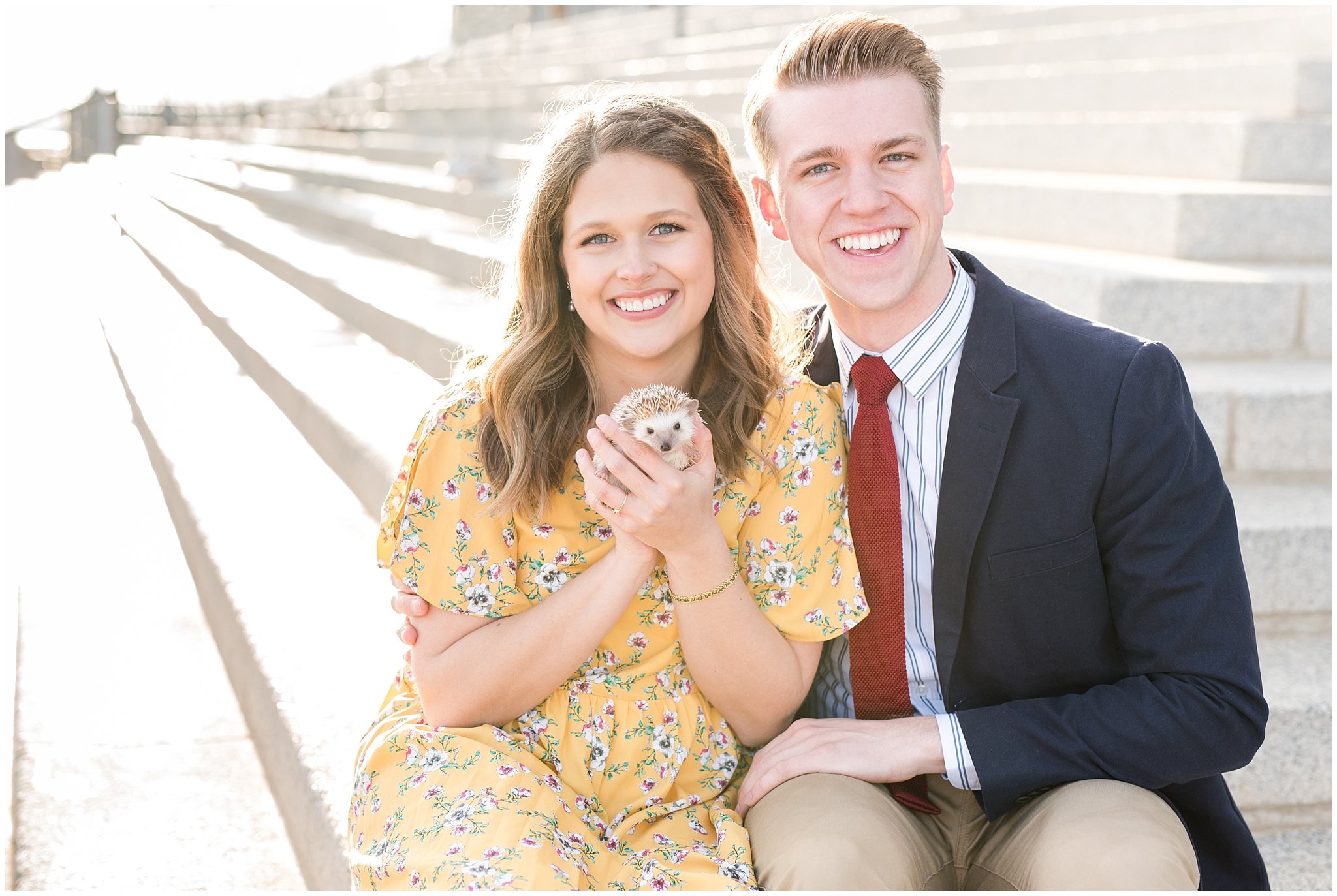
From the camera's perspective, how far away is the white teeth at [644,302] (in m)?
2.18

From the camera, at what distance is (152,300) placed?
9.61 metres

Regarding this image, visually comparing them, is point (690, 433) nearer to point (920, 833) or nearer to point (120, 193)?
point (920, 833)

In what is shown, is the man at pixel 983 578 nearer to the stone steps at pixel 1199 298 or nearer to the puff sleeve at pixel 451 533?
the puff sleeve at pixel 451 533

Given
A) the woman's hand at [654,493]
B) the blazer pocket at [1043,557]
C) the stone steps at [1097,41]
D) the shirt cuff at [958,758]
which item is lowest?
the shirt cuff at [958,758]

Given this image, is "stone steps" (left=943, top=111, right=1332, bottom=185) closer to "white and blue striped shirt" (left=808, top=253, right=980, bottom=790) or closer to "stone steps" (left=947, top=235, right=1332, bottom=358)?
"stone steps" (left=947, top=235, right=1332, bottom=358)

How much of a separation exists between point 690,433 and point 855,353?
545 mm

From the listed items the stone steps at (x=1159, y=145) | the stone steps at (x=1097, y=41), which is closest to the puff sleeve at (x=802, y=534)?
the stone steps at (x=1097, y=41)

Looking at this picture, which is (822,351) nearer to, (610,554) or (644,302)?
(644,302)

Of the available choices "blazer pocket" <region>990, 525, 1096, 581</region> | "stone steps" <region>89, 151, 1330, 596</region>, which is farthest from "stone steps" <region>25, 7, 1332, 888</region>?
"blazer pocket" <region>990, 525, 1096, 581</region>

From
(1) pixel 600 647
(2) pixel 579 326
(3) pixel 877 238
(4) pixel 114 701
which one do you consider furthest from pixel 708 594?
(4) pixel 114 701

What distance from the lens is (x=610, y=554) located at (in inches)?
82.0

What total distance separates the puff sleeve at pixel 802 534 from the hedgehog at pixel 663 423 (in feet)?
0.91

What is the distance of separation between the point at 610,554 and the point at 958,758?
0.72 meters

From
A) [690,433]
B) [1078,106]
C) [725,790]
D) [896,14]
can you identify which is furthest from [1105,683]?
[896,14]
